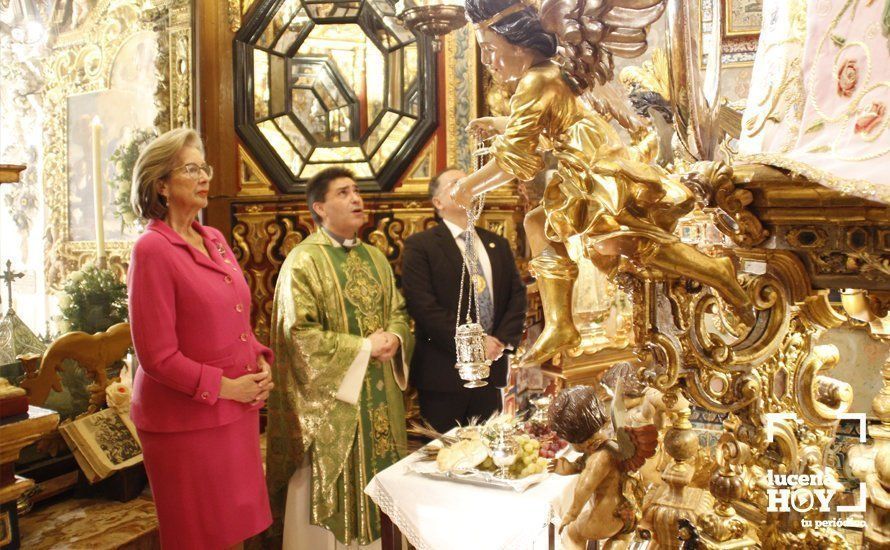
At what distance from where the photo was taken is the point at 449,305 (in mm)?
3383

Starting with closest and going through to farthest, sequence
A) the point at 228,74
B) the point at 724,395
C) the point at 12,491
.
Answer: the point at 724,395
the point at 12,491
the point at 228,74

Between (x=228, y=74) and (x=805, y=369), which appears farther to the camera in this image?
(x=228, y=74)

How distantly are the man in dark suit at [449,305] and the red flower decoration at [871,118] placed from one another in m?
2.56

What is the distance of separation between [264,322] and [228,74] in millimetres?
1283

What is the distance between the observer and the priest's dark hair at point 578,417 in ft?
3.36

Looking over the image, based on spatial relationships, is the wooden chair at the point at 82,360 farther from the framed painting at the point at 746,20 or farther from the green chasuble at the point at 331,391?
the framed painting at the point at 746,20

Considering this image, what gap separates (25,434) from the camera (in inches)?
91.0

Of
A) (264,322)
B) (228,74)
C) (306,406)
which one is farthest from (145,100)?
(306,406)

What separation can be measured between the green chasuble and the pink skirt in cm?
54

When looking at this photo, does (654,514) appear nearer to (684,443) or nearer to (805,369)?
(684,443)

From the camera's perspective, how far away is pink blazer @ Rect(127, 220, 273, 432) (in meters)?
2.27

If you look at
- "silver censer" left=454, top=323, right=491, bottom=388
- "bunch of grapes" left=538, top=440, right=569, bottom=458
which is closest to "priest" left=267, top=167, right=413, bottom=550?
"bunch of grapes" left=538, top=440, right=569, bottom=458

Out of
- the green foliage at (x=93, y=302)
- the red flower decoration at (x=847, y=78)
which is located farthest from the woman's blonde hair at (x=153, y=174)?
the red flower decoration at (x=847, y=78)

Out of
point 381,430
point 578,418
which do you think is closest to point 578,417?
point 578,418
